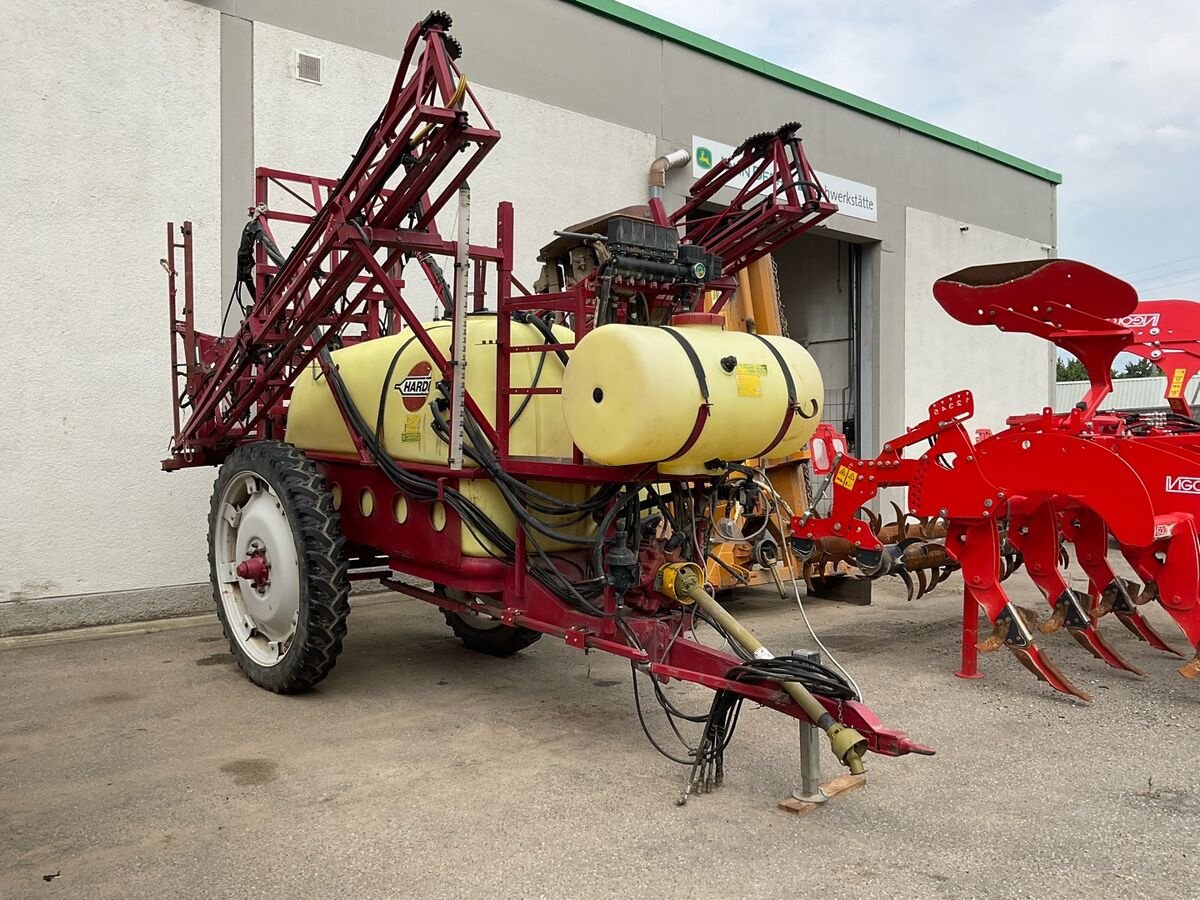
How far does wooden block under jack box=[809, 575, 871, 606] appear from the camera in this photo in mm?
7258

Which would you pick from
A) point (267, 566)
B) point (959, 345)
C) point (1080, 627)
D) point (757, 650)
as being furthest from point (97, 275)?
point (959, 345)

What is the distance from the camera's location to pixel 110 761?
3643 millimetres

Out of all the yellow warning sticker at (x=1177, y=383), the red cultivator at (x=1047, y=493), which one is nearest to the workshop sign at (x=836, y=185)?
the yellow warning sticker at (x=1177, y=383)

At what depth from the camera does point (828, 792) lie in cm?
320

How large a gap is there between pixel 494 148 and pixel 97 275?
3314 millimetres

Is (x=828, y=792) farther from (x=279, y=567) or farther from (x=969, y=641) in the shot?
(x=279, y=567)

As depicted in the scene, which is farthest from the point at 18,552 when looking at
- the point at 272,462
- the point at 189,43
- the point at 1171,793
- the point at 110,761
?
the point at 1171,793

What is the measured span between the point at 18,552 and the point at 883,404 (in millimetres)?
9343

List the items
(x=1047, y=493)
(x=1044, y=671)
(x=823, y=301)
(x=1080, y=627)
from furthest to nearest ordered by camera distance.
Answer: (x=823, y=301), (x=1080, y=627), (x=1047, y=493), (x=1044, y=671)

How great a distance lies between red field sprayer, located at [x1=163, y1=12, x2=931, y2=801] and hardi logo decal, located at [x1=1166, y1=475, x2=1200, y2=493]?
7.72ft

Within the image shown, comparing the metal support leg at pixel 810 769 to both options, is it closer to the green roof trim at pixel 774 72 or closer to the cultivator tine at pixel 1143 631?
the cultivator tine at pixel 1143 631

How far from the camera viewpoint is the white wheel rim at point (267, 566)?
4398 mm

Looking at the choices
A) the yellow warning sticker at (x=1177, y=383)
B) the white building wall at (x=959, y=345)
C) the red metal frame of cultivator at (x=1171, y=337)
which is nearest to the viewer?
the red metal frame of cultivator at (x=1171, y=337)

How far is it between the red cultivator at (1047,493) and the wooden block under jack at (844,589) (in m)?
1.49
